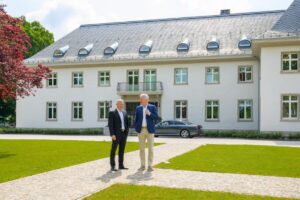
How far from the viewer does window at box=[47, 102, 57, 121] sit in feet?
127

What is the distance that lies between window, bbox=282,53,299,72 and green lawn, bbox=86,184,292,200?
2185 centimetres

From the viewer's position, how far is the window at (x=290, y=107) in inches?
1068

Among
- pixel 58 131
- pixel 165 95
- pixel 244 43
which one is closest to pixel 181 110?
pixel 165 95

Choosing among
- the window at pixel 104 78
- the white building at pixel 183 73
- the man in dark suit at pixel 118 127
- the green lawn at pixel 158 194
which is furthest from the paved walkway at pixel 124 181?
the window at pixel 104 78

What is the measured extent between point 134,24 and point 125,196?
121 feet

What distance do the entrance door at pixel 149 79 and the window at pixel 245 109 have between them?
7421 millimetres

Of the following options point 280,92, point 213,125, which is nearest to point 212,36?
point 213,125

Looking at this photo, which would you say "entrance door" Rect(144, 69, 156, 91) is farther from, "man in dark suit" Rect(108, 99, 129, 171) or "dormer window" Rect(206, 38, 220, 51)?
"man in dark suit" Rect(108, 99, 129, 171)

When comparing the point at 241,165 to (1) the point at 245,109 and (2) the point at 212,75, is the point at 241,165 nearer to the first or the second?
(1) the point at 245,109

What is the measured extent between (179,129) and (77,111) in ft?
40.8

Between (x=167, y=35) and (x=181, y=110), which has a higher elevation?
(x=167, y=35)

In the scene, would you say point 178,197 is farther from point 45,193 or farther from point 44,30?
point 44,30

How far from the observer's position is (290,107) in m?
27.2

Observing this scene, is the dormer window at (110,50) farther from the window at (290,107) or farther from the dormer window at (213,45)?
the window at (290,107)
